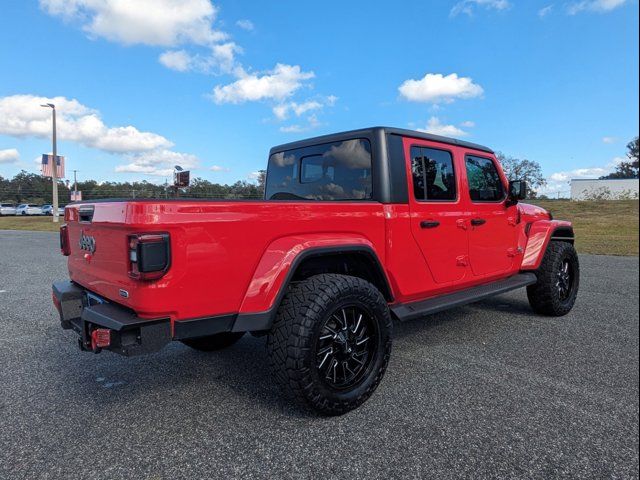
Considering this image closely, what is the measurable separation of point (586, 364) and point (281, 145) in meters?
3.21

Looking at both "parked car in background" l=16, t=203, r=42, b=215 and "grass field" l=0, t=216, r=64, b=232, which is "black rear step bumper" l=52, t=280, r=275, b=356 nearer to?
"grass field" l=0, t=216, r=64, b=232

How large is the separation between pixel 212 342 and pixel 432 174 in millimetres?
2373

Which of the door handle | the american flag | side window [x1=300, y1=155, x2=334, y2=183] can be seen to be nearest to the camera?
the door handle

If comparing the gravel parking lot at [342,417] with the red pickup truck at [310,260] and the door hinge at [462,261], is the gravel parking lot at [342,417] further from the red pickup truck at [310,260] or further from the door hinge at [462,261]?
the door hinge at [462,261]

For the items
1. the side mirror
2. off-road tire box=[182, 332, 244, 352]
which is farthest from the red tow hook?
the side mirror

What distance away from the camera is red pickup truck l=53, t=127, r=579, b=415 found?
2.06 metres

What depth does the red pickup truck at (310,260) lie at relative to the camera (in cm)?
206

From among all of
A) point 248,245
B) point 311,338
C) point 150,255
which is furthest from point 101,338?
point 311,338

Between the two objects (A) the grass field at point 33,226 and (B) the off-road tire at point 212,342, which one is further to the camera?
(A) the grass field at point 33,226

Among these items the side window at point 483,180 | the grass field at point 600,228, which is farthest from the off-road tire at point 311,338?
the grass field at point 600,228

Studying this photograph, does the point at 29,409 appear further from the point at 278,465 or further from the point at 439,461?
the point at 439,461

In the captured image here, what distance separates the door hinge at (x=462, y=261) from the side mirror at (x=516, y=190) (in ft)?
3.42

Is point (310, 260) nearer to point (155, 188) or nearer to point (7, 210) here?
point (155, 188)

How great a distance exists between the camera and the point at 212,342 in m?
3.49
